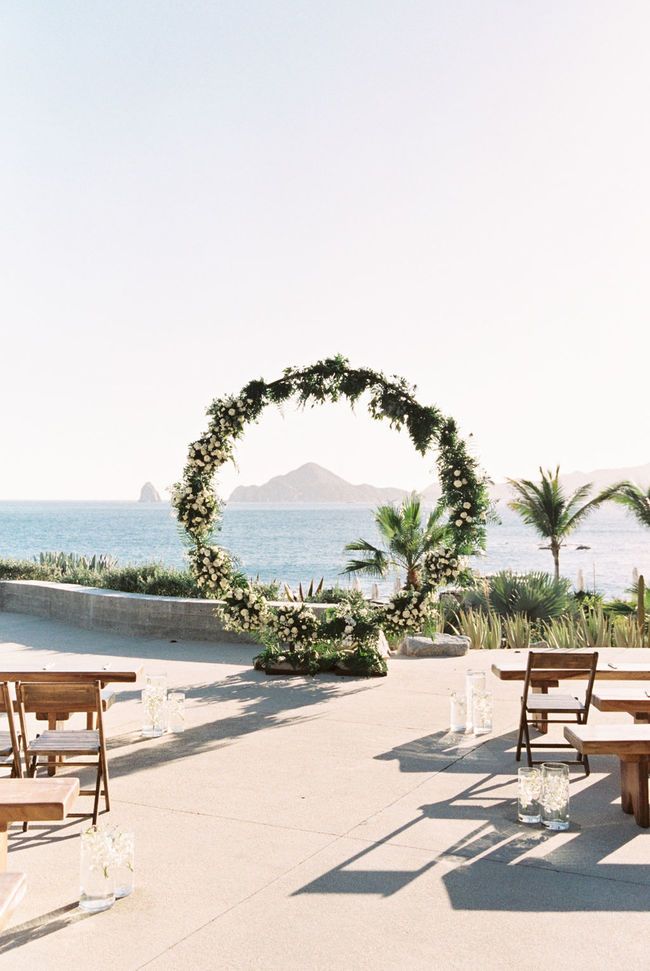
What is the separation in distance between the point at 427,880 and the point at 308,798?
1.51 m

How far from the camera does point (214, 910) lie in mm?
4172

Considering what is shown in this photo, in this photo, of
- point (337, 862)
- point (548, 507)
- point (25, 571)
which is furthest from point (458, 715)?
point (548, 507)

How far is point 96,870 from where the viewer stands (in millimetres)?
4184

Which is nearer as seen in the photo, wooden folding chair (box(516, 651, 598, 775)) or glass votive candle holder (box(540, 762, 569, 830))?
glass votive candle holder (box(540, 762, 569, 830))

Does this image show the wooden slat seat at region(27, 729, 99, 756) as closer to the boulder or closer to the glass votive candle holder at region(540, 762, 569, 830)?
the glass votive candle holder at region(540, 762, 569, 830)

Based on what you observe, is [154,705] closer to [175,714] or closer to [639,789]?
[175,714]

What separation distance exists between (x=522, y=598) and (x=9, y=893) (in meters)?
13.1

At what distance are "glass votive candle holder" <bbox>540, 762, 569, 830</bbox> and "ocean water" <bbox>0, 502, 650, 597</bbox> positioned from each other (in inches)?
1588

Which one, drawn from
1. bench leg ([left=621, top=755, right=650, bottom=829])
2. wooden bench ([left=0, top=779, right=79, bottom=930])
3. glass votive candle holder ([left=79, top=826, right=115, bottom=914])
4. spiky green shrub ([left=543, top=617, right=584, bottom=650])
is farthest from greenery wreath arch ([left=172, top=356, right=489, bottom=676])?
glass votive candle holder ([left=79, top=826, right=115, bottom=914])

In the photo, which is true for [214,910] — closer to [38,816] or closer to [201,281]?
[38,816]

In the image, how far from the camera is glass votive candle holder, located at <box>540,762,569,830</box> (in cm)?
531

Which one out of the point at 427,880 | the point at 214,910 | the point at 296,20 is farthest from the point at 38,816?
the point at 296,20

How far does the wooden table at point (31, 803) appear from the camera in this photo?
4.20 meters

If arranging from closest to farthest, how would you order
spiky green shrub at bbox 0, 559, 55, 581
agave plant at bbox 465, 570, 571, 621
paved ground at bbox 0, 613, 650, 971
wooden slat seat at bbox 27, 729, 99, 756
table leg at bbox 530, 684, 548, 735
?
paved ground at bbox 0, 613, 650, 971, wooden slat seat at bbox 27, 729, 99, 756, table leg at bbox 530, 684, 548, 735, agave plant at bbox 465, 570, 571, 621, spiky green shrub at bbox 0, 559, 55, 581
